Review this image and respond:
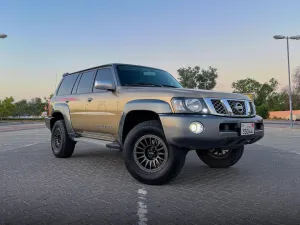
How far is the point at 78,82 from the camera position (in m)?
6.50

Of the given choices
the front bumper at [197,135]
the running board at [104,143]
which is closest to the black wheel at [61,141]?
the running board at [104,143]

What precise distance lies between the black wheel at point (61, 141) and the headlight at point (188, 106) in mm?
3436

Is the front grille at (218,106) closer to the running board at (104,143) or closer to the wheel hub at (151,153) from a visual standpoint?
the wheel hub at (151,153)

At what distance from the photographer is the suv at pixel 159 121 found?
4008mm

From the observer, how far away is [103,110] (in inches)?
207

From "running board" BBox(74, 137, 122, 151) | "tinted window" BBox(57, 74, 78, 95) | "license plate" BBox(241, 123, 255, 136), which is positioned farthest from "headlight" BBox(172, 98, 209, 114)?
"tinted window" BBox(57, 74, 78, 95)

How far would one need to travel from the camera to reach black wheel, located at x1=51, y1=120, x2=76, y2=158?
21.8 feet

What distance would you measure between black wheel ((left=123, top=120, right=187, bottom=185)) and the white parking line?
0.36 meters

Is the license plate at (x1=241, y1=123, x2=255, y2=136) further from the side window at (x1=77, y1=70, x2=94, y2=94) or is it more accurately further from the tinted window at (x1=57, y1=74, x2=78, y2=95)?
the tinted window at (x1=57, y1=74, x2=78, y2=95)

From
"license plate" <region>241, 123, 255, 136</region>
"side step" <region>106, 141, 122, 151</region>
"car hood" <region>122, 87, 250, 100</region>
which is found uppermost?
"car hood" <region>122, 87, 250, 100</region>

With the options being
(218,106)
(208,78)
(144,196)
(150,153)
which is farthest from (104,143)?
(208,78)

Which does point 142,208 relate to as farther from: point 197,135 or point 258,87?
point 258,87

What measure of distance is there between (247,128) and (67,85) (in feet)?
14.4

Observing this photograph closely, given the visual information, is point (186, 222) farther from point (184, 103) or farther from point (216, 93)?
point (216, 93)
